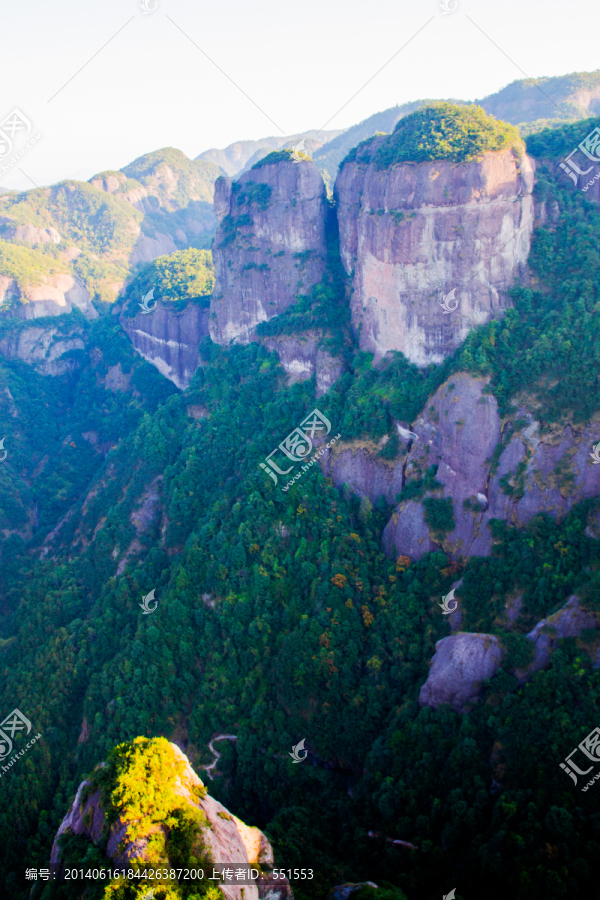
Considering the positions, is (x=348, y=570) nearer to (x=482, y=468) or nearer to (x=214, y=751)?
(x=482, y=468)

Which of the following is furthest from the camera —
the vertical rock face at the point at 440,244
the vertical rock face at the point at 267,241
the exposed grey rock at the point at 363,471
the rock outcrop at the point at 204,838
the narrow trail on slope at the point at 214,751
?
the vertical rock face at the point at 267,241

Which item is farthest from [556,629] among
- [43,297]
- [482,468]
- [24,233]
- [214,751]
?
[24,233]

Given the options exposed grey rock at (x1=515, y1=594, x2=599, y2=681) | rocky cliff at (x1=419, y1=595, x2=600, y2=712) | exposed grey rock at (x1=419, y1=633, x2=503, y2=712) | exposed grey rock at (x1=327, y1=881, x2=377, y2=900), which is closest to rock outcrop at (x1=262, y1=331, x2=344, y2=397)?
rocky cliff at (x1=419, y1=595, x2=600, y2=712)

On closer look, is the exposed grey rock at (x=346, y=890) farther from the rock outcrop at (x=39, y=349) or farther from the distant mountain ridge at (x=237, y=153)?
the distant mountain ridge at (x=237, y=153)

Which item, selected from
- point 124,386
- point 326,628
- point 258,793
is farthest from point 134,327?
point 258,793

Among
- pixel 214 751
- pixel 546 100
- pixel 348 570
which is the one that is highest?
pixel 546 100

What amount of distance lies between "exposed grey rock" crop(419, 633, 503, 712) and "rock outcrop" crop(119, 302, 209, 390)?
40.3 m

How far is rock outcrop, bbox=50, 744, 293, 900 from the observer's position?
20.1 metres

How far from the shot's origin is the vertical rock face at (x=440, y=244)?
123ft

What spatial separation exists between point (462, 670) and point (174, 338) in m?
46.2

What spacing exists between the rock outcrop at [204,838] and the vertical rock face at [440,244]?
29478mm

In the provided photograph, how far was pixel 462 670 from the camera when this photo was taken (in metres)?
28.7

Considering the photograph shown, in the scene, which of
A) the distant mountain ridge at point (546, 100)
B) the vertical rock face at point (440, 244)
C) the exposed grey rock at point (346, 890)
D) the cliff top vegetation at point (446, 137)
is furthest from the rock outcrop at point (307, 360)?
the exposed grey rock at point (346, 890)

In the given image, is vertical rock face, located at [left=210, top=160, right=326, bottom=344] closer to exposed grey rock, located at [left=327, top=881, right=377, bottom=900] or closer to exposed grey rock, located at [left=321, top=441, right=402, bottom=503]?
exposed grey rock, located at [left=321, top=441, right=402, bottom=503]
